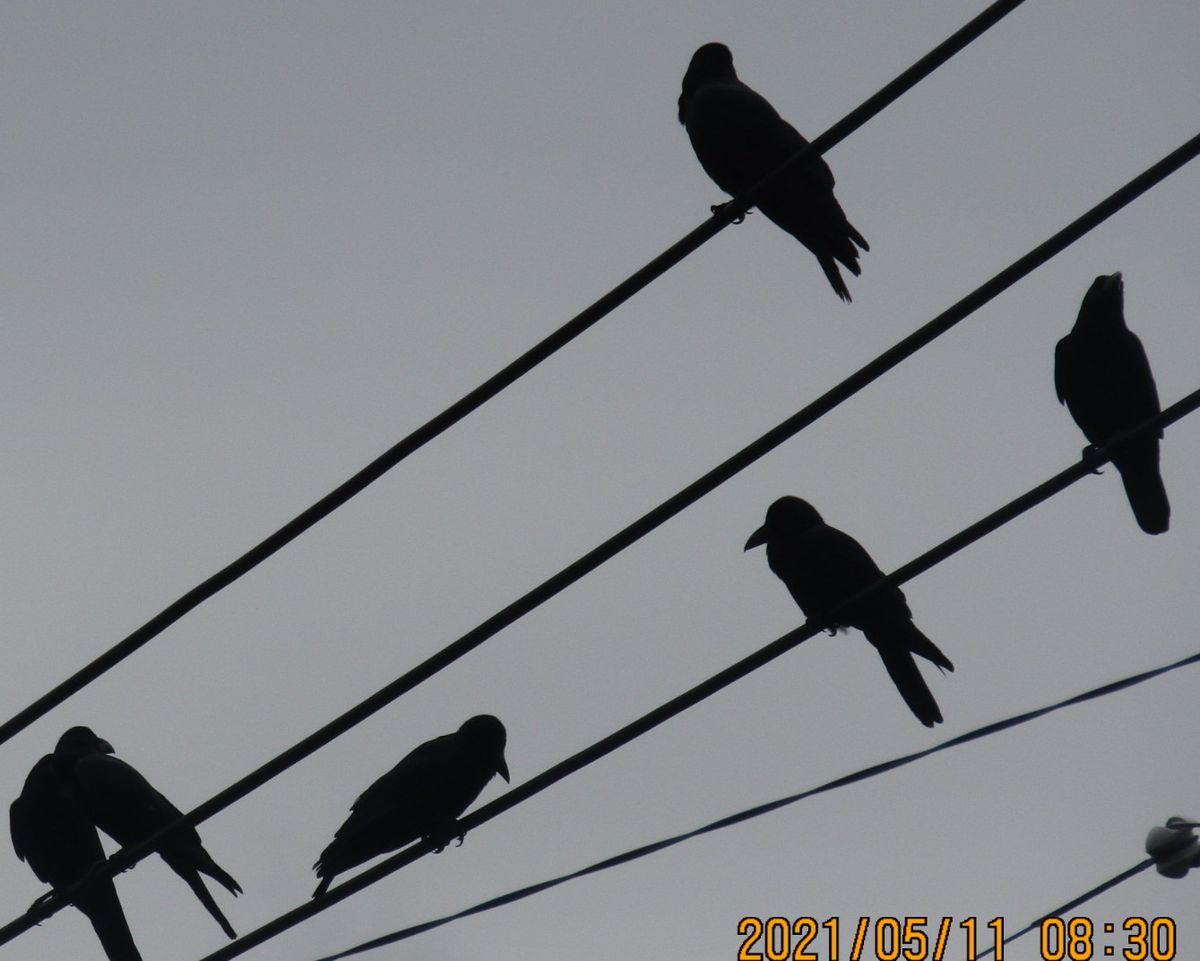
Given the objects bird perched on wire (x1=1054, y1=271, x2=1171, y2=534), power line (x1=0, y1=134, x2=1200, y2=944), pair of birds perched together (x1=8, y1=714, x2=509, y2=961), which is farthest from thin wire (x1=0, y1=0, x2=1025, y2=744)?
bird perched on wire (x1=1054, y1=271, x2=1171, y2=534)

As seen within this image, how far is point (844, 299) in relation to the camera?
19.0 ft

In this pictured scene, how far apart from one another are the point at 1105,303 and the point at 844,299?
1172 mm

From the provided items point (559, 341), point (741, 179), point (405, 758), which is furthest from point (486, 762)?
point (559, 341)

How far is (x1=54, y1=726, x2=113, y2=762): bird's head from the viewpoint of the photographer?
23.9 feet

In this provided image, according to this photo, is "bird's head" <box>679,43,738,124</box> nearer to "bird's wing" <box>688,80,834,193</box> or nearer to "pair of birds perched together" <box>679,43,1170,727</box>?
"pair of birds perched together" <box>679,43,1170,727</box>

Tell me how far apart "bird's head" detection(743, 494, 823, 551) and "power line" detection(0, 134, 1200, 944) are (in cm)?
317

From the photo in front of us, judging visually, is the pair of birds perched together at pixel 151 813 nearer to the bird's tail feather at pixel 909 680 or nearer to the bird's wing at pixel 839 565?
the bird's wing at pixel 839 565

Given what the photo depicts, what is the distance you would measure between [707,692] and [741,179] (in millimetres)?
3687

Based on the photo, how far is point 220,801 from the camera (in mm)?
3439

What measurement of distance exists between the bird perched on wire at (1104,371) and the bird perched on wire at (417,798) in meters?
2.68

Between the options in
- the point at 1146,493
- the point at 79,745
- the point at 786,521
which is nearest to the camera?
the point at 1146,493

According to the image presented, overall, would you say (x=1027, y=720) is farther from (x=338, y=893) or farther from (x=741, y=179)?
(x=741, y=179)

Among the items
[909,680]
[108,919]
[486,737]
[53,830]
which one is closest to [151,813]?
[108,919]

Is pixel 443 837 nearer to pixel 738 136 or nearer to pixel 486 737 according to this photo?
pixel 486 737
